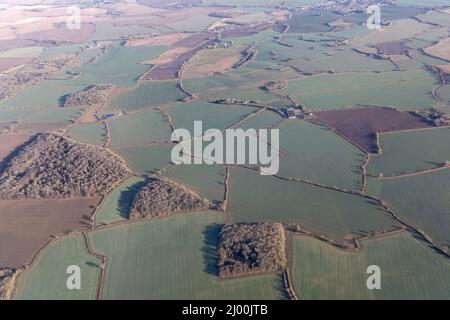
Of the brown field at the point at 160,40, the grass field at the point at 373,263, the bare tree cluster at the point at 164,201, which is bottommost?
the grass field at the point at 373,263

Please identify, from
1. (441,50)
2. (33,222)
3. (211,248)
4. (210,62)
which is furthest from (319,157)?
(441,50)

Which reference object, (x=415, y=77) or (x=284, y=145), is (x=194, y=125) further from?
(x=415, y=77)

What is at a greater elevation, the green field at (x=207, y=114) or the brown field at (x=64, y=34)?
the brown field at (x=64, y=34)

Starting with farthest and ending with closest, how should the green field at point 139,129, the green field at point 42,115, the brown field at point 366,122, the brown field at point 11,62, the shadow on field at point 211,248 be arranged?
the brown field at point 11,62 < the green field at point 42,115 < the green field at point 139,129 < the brown field at point 366,122 < the shadow on field at point 211,248

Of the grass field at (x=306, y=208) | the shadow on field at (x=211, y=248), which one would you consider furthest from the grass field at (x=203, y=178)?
the shadow on field at (x=211, y=248)

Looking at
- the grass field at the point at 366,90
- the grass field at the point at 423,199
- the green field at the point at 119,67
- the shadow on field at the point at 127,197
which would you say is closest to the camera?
the grass field at the point at 423,199

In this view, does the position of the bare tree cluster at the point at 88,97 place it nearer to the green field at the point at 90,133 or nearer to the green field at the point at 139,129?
the green field at the point at 90,133
